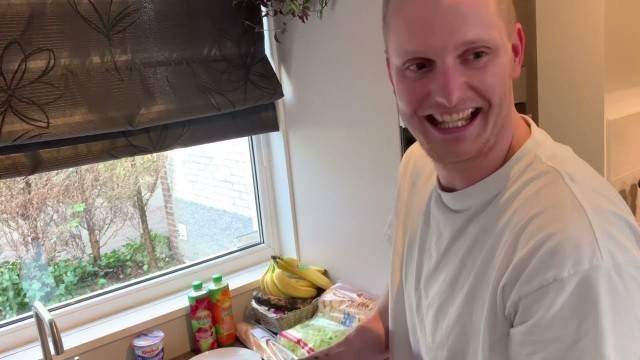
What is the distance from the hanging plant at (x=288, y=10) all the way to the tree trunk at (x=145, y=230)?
635 millimetres

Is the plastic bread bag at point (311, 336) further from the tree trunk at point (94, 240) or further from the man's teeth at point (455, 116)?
the man's teeth at point (455, 116)

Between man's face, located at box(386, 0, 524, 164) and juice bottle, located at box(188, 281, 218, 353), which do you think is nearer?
man's face, located at box(386, 0, 524, 164)

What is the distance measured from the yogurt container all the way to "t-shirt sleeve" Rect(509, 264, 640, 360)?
1165 mm

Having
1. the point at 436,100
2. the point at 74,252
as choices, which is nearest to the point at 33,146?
the point at 74,252

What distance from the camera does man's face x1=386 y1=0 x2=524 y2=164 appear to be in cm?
78

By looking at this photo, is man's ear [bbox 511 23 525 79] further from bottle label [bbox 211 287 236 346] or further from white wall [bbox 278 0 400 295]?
bottle label [bbox 211 287 236 346]

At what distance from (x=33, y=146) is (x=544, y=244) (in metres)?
1.26

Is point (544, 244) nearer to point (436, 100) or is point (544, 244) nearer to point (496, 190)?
point (496, 190)

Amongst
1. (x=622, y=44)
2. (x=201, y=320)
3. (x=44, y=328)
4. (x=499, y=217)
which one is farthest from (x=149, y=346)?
→ (x=622, y=44)

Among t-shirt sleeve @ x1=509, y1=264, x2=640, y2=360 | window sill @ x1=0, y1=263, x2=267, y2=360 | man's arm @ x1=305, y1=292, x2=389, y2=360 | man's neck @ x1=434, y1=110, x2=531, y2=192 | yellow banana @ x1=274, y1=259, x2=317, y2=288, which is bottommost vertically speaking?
window sill @ x1=0, y1=263, x2=267, y2=360

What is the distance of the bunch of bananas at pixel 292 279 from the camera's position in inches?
70.9

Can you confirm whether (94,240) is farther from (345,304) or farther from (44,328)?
(345,304)

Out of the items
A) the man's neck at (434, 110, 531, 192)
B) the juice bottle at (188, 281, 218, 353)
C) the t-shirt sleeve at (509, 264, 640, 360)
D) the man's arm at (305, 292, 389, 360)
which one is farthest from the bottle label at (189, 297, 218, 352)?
the t-shirt sleeve at (509, 264, 640, 360)

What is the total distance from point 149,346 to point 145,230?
38cm
